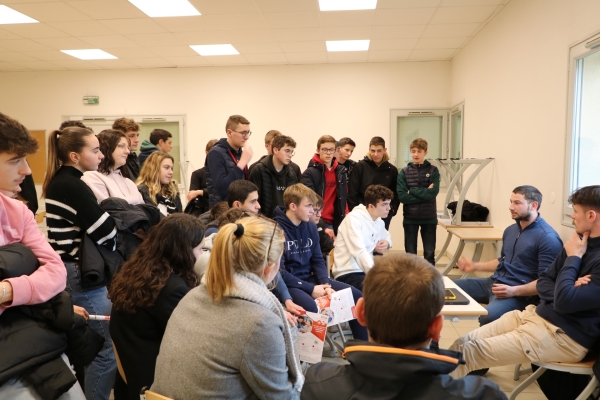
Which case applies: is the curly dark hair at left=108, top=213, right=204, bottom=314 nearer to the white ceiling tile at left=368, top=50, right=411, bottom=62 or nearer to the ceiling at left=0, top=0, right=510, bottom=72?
the ceiling at left=0, top=0, right=510, bottom=72

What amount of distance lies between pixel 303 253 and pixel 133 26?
3627 millimetres

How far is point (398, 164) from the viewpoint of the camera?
7113mm

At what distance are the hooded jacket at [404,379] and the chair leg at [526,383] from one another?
1.71 metres

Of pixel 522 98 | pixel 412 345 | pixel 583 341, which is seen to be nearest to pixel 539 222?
pixel 583 341

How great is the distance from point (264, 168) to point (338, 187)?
1033 millimetres

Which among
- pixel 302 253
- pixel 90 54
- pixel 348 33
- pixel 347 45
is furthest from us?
pixel 90 54

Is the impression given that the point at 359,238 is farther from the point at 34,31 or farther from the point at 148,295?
the point at 34,31

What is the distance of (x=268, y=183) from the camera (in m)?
3.67

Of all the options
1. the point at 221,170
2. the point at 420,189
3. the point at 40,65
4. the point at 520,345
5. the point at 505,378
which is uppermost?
the point at 40,65

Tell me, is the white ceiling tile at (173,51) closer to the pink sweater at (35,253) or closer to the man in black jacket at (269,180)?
the man in black jacket at (269,180)

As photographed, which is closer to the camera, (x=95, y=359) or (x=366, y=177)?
(x=95, y=359)

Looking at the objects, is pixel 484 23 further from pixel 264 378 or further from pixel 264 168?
pixel 264 378

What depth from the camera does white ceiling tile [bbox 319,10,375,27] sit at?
470 centimetres

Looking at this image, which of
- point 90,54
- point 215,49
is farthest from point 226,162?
point 90,54
